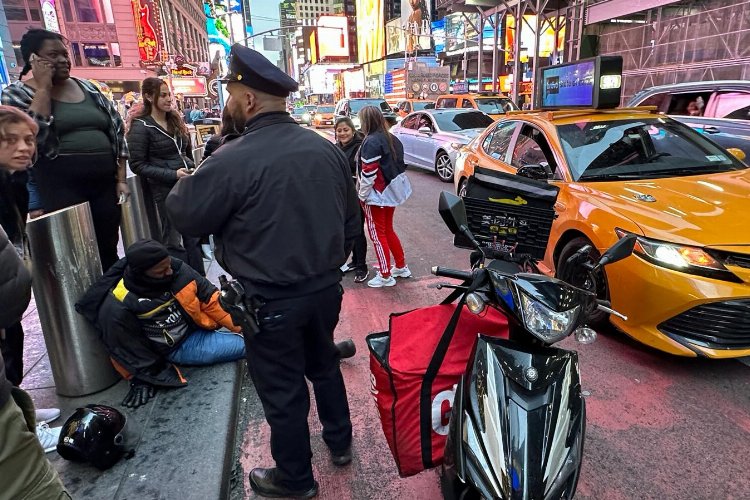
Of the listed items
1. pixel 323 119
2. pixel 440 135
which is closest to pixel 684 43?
pixel 440 135

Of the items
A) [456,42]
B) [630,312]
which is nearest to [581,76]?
[630,312]

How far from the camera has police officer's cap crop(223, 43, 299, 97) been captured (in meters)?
2.02

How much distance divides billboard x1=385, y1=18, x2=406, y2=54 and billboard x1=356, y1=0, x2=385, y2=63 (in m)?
1.09

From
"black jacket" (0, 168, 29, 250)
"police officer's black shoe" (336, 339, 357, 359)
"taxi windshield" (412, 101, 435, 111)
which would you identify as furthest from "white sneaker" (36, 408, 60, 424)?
"taxi windshield" (412, 101, 435, 111)

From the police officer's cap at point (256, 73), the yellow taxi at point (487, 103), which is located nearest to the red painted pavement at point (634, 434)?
the police officer's cap at point (256, 73)

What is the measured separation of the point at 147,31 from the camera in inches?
1689

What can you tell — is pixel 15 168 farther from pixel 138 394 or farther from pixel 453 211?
pixel 453 211

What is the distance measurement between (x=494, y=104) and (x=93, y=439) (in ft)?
47.3

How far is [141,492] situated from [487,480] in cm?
170

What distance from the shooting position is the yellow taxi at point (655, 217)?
10.1 feet

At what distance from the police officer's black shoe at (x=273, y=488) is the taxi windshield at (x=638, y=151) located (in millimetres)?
3265

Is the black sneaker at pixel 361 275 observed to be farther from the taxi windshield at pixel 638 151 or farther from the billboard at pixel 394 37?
the billboard at pixel 394 37

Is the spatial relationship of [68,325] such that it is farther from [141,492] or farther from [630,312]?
[630,312]

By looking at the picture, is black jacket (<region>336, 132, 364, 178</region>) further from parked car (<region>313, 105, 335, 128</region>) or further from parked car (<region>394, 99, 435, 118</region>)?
parked car (<region>313, 105, 335, 128</region>)
